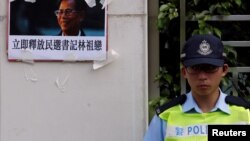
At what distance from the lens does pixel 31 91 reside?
321 centimetres

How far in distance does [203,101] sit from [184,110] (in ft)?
0.33

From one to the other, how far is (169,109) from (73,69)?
37.7 inches

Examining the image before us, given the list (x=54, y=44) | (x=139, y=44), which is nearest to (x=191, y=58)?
(x=139, y=44)

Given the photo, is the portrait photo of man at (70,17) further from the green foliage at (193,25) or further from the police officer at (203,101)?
the police officer at (203,101)

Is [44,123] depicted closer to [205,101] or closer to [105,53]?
[105,53]

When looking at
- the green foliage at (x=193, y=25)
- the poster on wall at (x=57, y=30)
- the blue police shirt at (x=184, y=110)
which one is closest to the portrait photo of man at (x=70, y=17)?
A: the poster on wall at (x=57, y=30)

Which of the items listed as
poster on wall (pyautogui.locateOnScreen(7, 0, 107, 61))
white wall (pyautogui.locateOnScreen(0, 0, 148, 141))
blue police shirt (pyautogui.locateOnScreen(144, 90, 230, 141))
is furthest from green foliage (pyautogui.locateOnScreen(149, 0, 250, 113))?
blue police shirt (pyautogui.locateOnScreen(144, 90, 230, 141))

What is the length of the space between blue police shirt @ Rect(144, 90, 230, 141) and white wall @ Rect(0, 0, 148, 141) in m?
0.74

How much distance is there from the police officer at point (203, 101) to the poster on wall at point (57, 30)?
93cm

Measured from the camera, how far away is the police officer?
2.30 metres

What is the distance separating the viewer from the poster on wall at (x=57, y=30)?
317 cm

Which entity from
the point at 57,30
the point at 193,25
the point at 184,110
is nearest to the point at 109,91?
the point at 57,30

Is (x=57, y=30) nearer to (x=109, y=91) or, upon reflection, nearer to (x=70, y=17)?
(x=70, y=17)

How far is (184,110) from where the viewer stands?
2389 millimetres
